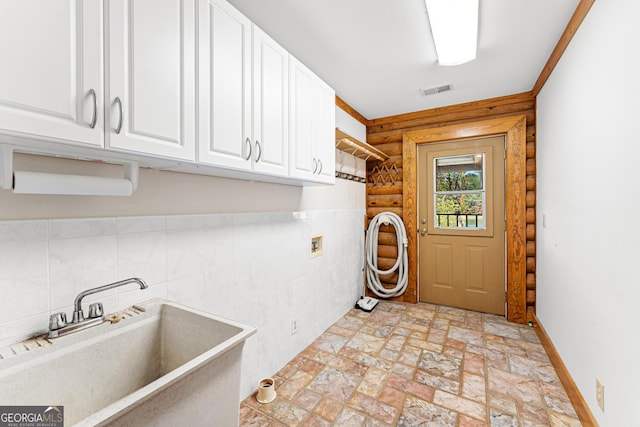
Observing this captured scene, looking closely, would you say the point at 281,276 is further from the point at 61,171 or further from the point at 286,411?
the point at 61,171

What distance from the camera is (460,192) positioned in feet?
11.5

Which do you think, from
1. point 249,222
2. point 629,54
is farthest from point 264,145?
point 629,54

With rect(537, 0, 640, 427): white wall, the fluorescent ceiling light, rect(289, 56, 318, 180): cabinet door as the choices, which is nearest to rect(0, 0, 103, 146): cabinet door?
rect(289, 56, 318, 180): cabinet door

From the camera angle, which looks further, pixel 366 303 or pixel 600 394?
pixel 366 303

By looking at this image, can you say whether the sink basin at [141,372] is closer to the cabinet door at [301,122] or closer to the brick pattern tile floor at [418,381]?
the brick pattern tile floor at [418,381]

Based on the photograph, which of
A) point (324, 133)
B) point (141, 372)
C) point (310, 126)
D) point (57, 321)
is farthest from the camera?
point (324, 133)

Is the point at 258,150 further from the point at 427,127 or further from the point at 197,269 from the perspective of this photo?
the point at 427,127

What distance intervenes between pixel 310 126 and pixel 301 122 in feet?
0.40

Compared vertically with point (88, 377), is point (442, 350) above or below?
below

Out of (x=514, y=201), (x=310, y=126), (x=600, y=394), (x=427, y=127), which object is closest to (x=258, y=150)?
(x=310, y=126)

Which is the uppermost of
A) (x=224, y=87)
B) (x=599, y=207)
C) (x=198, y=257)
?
(x=224, y=87)

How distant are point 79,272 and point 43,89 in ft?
2.32

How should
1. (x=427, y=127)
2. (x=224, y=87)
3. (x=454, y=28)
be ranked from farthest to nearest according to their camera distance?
(x=427, y=127)
(x=454, y=28)
(x=224, y=87)

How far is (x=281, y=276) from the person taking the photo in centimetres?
223
